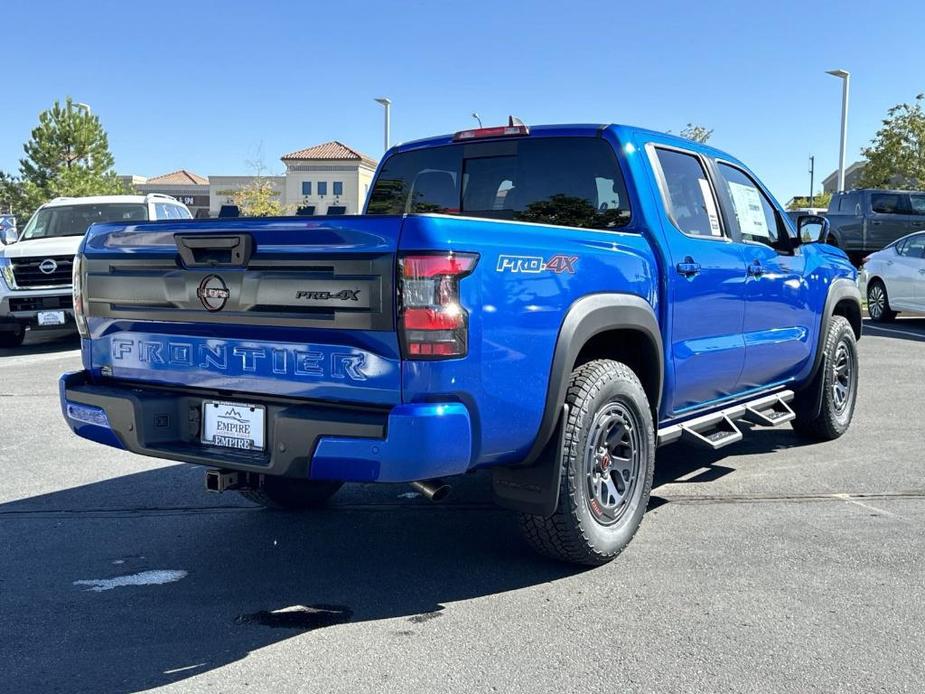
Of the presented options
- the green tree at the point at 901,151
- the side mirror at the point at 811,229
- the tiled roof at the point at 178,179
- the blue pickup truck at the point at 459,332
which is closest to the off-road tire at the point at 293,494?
the blue pickup truck at the point at 459,332

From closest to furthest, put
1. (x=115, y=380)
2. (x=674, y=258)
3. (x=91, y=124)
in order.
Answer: (x=115, y=380) → (x=674, y=258) → (x=91, y=124)

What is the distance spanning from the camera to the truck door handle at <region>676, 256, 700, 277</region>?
441 centimetres

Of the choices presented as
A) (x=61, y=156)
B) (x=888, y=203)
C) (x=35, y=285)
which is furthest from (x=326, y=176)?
(x=35, y=285)

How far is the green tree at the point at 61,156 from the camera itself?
180ft

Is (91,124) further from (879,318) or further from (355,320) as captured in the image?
(355,320)

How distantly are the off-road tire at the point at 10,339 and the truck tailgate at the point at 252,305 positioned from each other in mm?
9799

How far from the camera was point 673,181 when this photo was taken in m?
4.69

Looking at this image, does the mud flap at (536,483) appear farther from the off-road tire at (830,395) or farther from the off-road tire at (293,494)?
the off-road tire at (830,395)

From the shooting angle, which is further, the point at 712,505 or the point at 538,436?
the point at 712,505

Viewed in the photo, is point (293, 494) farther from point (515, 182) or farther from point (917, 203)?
point (917, 203)

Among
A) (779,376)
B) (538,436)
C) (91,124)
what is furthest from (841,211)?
(91,124)

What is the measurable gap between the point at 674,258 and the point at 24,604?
3267mm

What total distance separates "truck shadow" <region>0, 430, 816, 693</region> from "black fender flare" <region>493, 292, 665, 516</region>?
424 millimetres

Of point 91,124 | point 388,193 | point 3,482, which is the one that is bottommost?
point 3,482
